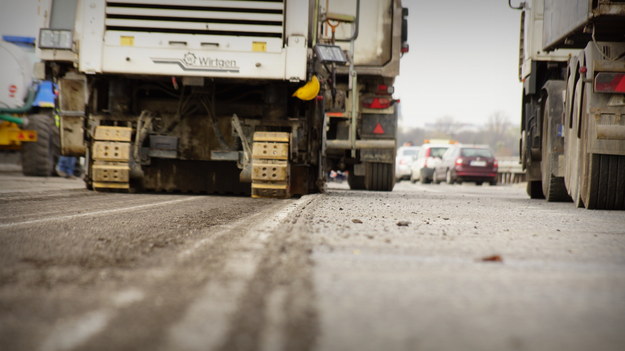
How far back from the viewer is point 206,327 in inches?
77.6

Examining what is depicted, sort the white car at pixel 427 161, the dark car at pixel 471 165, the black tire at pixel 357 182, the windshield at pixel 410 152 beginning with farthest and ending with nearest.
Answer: the windshield at pixel 410 152
the white car at pixel 427 161
the dark car at pixel 471 165
the black tire at pixel 357 182

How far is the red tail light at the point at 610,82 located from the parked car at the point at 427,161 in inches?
820

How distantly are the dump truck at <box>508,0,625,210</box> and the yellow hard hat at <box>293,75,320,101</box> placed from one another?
2993mm

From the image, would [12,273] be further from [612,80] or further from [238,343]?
[612,80]

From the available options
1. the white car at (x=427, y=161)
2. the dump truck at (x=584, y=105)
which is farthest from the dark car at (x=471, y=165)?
the dump truck at (x=584, y=105)

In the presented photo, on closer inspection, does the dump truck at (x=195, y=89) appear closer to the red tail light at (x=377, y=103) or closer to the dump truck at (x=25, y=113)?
the red tail light at (x=377, y=103)

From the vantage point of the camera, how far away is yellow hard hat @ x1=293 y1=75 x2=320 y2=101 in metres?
8.84

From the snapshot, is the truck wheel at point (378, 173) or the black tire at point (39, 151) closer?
the truck wheel at point (378, 173)

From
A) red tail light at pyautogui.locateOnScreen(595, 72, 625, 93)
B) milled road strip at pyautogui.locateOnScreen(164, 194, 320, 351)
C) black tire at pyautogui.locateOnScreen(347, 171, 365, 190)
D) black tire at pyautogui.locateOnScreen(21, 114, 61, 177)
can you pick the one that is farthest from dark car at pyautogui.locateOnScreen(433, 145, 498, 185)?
milled road strip at pyautogui.locateOnScreen(164, 194, 320, 351)

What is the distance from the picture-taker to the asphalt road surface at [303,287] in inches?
75.4

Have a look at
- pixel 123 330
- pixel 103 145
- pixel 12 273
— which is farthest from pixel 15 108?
pixel 123 330

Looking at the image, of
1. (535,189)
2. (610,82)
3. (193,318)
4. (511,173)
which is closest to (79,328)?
(193,318)

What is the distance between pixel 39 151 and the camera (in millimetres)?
15938

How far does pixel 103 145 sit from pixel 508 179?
2897cm
